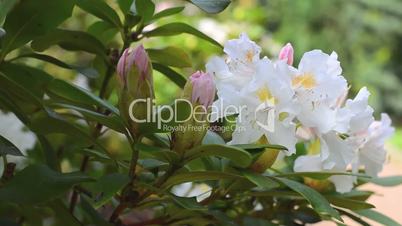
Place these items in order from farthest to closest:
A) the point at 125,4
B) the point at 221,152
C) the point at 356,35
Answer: the point at 356,35 < the point at 125,4 < the point at 221,152

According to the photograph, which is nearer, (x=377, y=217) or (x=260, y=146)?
(x=260, y=146)

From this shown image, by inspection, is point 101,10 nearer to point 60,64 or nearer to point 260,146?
point 60,64

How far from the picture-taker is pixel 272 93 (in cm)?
45

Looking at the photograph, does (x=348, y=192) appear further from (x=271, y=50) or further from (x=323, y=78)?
(x=271, y=50)

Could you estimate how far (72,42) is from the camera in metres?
0.56

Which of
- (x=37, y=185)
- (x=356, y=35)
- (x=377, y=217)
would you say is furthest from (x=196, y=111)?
(x=356, y=35)

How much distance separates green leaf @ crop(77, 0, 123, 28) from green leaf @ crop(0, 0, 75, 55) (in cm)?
3

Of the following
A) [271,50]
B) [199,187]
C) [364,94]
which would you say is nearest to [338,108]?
[364,94]

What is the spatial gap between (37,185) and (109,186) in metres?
0.05

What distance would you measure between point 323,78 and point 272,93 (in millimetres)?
47

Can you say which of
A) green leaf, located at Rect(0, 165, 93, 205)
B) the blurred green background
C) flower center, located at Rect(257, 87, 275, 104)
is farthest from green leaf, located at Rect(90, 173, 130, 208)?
the blurred green background

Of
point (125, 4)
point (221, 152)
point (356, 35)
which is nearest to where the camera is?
point (221, 152)

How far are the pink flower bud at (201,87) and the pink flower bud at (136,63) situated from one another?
3cm

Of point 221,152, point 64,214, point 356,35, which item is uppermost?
point 356,35
